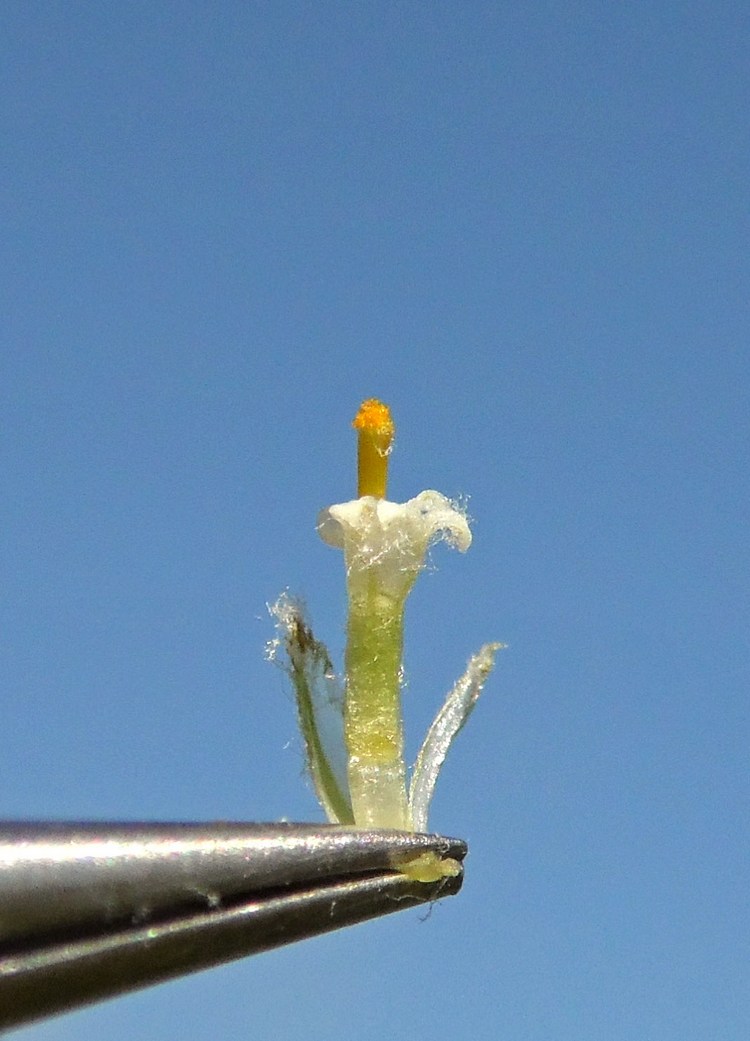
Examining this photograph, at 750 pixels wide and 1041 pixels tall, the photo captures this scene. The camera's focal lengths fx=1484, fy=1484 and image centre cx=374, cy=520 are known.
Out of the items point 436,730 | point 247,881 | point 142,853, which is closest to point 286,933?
point 247,881

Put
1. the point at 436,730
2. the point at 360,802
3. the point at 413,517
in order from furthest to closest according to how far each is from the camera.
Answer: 1. the point at 413,517
2. the point at 436,730
3. the point at 360,802

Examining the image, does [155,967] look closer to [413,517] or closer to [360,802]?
[360,802]

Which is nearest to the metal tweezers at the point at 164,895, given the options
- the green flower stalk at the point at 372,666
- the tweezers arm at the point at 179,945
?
the tweezers arm at the point at 179,945

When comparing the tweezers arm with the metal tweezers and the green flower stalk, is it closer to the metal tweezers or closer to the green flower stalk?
the metal tweezers

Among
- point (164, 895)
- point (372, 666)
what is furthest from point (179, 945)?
point (372, 666)

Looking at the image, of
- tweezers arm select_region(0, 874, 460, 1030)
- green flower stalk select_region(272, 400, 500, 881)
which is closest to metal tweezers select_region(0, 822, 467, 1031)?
tweezers arm select_region(0, 874, 460, 1030)

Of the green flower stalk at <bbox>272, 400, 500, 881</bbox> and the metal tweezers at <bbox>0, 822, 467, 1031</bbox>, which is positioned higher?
the green flower stalk at <bbox>272, 400, 500, 881</bbox>
